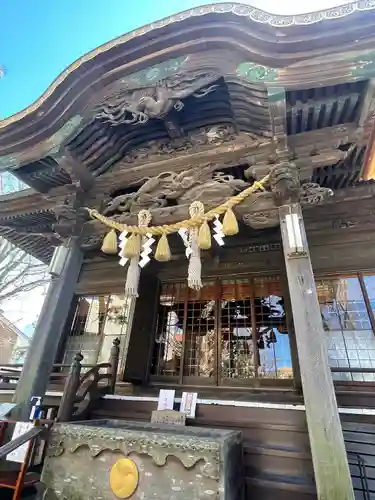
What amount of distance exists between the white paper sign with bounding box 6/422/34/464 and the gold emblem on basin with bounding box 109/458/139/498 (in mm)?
1090

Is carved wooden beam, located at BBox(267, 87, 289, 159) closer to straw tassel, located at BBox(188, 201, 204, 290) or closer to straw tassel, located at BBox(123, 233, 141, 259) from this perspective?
straw tassel, located at BBox(188, 201, 204, 290)

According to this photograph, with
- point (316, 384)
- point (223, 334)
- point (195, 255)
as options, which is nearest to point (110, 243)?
point (195, 255)

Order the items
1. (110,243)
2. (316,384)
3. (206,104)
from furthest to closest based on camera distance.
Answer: (206,104)
(110,243)
(316,384)

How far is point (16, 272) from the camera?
47.6 ft

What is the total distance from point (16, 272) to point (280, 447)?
1484 centimetres

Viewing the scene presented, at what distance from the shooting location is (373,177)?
5113 millimetres

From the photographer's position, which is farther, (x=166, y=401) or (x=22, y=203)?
(x=22, y=203)

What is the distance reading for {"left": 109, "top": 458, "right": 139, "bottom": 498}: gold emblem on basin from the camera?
2.74 meters

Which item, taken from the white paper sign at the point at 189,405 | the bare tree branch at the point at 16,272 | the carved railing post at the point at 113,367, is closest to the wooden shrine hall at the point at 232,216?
the white paper sign at the point at 189,405

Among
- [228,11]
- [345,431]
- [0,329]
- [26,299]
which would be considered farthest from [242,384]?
[0,329]

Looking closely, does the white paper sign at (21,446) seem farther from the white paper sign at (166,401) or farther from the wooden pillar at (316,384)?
the wooden pillar at (316,384)

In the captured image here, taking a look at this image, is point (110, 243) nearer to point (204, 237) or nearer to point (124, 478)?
point (204, 237)

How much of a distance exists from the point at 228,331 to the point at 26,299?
1992 cm

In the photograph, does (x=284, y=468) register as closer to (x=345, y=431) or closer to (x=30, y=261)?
(x=345, y=431)
